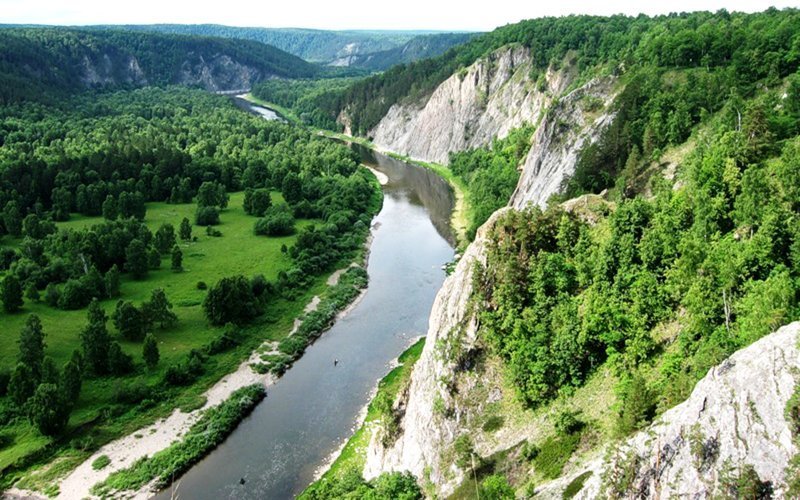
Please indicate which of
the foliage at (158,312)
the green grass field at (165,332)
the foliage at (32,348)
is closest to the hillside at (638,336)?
the green grass field at (165,332)

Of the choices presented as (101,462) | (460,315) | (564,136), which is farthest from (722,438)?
(564,136)

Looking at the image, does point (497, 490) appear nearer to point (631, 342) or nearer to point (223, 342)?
point (631, 342)

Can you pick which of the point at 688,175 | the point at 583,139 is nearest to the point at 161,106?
the point at 583,139

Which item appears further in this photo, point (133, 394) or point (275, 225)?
point (275, 225)

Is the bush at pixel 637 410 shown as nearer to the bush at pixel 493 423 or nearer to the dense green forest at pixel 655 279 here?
the dense green forest at pixel 655 279

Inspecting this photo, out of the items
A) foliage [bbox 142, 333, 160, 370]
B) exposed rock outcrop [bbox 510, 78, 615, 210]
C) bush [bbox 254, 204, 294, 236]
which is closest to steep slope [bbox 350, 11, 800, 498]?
exposed rock outcrop [bbox 510, 78, 615, 210]

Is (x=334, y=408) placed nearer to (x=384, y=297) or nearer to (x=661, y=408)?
(x=384, y=297)
